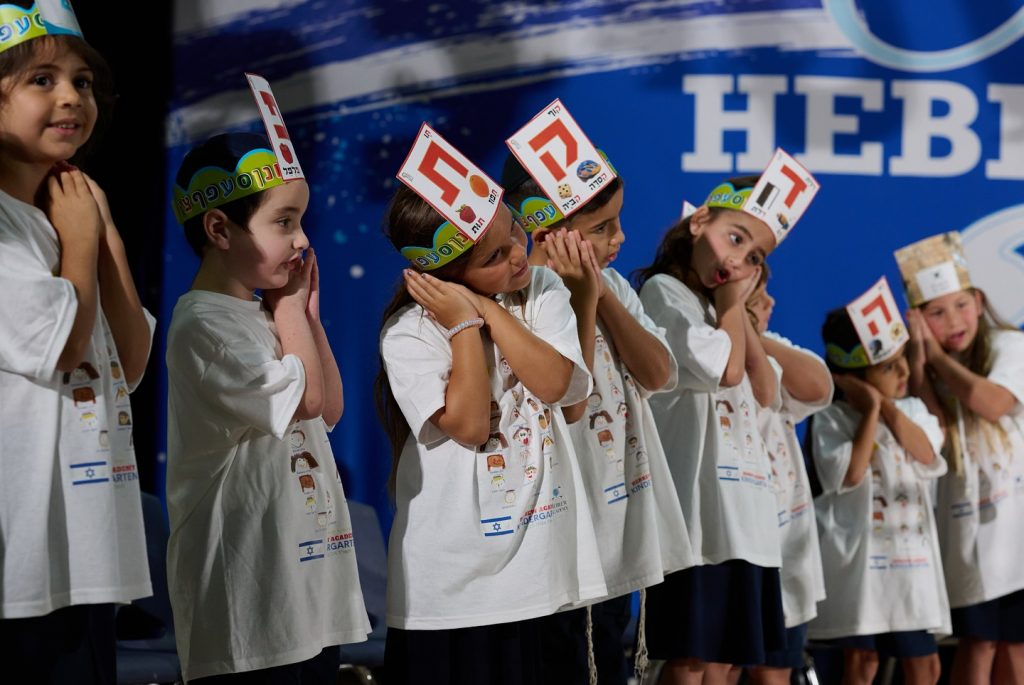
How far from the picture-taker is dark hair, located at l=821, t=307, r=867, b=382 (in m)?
4.12

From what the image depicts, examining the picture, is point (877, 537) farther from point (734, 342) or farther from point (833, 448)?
point (734, 342)

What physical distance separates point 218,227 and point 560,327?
658mm

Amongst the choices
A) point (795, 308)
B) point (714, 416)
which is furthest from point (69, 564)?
point (795, 308)

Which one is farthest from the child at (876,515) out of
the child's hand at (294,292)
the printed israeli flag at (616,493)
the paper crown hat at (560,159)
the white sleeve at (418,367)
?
the child's hand at (294,292)

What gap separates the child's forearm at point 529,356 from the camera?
2412mm

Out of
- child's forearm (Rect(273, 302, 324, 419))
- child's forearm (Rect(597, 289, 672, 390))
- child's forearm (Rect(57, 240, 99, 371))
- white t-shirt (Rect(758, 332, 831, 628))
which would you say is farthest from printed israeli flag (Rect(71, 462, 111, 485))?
white t-shirt (Rect(758, 332, 831, 628))

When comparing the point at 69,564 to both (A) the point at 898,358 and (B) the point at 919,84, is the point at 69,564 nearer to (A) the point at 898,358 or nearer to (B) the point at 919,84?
(A) the point at 898,358

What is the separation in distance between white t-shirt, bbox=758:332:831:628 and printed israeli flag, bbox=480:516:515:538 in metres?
1.35

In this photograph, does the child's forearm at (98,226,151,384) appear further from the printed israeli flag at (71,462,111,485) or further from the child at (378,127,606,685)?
the child at (378,127,606,685)

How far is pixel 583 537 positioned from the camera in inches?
98.1

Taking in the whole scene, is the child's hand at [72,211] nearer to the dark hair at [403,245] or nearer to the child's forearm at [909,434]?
the dark hair at [403,245]

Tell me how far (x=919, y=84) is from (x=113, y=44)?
115 inches

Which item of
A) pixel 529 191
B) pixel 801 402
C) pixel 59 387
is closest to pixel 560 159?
pixel 529 191

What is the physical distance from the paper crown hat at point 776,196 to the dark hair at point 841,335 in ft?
2.56
